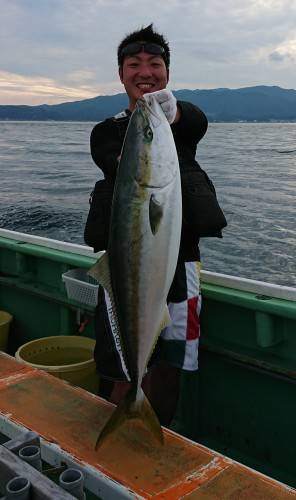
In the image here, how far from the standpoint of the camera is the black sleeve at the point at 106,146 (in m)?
3.21

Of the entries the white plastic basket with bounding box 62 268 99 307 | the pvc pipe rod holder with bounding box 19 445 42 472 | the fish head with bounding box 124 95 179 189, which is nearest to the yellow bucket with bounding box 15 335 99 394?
the white plastic basket with bounding box 62 268 99 307

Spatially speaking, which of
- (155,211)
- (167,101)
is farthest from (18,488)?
(167,101)

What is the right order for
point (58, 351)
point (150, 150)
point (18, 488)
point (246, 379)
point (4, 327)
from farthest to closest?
point (4, 327) → point (58, 351) → point (246, 379) → point (150, 150) → point (18, 488)

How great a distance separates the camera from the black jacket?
10.2 feet

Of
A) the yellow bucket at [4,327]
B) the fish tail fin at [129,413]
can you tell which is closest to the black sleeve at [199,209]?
the fish tail fin at [129,413]

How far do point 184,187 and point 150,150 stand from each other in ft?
2.47

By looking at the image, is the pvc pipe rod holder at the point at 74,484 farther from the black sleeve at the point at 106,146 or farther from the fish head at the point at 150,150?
the black sleeve at the point at 106,146

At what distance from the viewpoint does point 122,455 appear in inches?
107

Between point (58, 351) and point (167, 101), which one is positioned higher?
point (167, 101)

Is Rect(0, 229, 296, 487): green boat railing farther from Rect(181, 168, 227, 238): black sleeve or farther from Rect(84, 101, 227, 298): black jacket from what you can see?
Rect(181, 168, 227, 238): black sleeve

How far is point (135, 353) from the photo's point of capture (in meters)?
2.64

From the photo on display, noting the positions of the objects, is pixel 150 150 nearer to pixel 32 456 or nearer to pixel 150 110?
pixel 150 110

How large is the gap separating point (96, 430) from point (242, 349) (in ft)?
4.79

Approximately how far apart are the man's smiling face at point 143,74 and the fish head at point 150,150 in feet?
2.75
